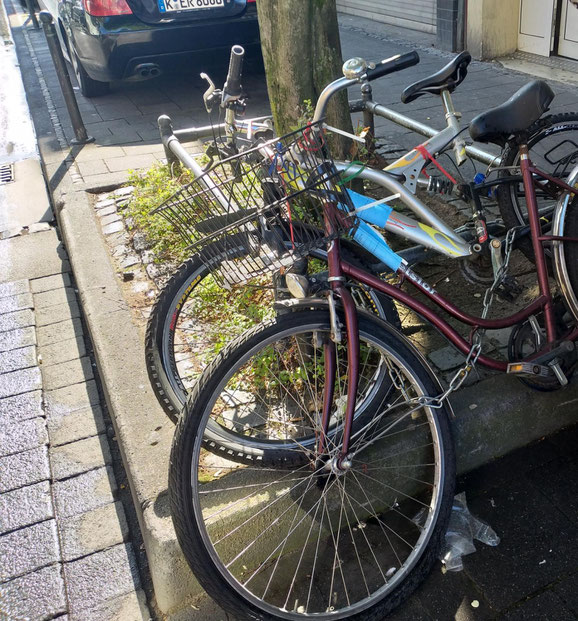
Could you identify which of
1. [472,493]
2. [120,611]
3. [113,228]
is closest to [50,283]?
[113,228]

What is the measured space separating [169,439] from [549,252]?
1706 mm

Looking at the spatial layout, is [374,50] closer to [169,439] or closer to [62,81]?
[62,81]

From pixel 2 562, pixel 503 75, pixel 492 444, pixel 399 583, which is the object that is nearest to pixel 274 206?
pixel 399 583

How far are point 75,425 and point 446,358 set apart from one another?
5.79 ft

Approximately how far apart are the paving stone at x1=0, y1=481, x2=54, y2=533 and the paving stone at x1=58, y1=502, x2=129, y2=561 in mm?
106

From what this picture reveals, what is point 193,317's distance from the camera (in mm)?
3404

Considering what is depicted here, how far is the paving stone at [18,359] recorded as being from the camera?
3.64m

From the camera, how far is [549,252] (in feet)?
8.91

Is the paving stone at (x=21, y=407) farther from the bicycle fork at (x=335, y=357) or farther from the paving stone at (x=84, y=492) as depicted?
the bicycle fork at (x=335, y=357)

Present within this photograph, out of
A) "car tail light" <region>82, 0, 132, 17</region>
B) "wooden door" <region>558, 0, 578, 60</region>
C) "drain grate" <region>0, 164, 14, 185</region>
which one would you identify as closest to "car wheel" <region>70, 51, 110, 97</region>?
"car tail light" <region>82, 0, 132, 17</region>

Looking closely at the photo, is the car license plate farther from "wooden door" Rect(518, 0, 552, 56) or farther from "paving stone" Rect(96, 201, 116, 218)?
"wooden door" Rect(518, 0, 552, 56)

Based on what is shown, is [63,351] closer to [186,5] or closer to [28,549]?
[28,549]

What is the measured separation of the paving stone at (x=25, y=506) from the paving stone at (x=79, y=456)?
0.10 metres

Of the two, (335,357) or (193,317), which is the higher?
(335,357)
